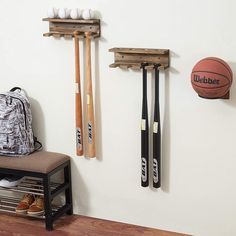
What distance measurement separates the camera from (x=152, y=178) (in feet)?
9.38

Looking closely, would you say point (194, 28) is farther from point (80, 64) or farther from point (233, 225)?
point (233, 225)

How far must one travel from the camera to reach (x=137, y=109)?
282cm

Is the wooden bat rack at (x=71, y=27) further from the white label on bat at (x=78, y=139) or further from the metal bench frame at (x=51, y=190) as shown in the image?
the metal bench frame at (x=51, y=190)

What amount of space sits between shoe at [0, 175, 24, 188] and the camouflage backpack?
0.54 feet

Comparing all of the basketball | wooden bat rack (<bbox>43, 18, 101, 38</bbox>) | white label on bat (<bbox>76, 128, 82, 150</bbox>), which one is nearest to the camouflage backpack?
white label on bat (<bbox>76, 128, 82, 150</bbox>)

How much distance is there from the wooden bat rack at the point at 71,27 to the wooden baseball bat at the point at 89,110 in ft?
0.16

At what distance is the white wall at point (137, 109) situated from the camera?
258 centimetres

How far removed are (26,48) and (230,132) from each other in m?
1.41

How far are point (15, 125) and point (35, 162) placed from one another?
27 cm

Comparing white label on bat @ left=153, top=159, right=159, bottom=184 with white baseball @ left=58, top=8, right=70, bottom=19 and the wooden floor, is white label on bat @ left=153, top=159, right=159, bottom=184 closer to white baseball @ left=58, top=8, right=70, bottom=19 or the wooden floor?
the wooden floor

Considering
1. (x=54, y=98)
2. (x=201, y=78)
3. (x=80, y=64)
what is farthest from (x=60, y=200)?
(x=201, y=78)

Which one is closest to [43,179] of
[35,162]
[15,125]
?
[35,162]

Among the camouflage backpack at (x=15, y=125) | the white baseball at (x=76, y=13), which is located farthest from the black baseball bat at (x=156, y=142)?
the camouflage backpack at (x=15, y=125)

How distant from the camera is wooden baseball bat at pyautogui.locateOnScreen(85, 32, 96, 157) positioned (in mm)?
2803
